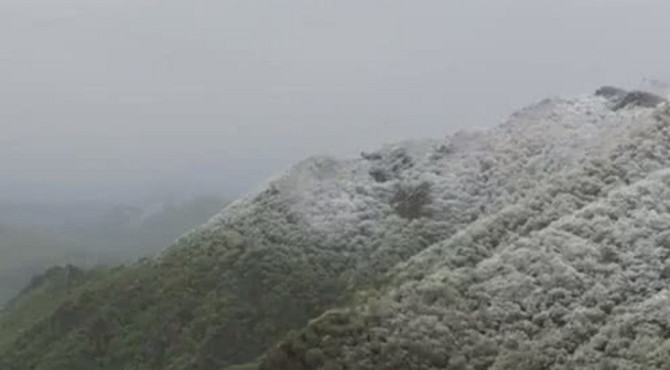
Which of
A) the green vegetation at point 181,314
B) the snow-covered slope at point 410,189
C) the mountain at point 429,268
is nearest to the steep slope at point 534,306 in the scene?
the mountain at point 429,268

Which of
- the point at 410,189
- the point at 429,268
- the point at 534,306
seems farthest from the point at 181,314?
the point at 534,306

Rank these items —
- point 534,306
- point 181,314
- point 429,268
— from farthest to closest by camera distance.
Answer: point 181,314 → point 429,268 → point 534,306

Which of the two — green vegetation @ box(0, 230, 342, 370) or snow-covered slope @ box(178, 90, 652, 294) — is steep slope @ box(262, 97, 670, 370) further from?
green vegetation @ box(0, 230, 342, 370)

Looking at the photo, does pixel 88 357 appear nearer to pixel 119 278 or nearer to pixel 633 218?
pixel 119 278

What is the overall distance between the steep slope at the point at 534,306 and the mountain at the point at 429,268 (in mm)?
114

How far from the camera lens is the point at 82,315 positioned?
5689 inches

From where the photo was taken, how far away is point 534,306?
5847 centimetres

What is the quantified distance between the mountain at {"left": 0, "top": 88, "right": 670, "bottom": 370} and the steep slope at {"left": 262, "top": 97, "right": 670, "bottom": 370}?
11cm

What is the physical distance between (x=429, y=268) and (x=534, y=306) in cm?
1721

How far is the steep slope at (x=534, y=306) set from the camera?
5238 centimetres

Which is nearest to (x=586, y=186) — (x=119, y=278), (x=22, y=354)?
(x=119, y=278)

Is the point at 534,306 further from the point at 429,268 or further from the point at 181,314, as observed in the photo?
the point at 181,314

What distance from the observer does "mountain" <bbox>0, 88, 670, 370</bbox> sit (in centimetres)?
5578

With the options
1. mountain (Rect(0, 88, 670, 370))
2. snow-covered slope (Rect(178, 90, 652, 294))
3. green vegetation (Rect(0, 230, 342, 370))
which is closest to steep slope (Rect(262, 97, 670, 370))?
mountain (Rect(0, 88, 670, 370))
